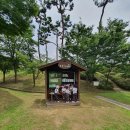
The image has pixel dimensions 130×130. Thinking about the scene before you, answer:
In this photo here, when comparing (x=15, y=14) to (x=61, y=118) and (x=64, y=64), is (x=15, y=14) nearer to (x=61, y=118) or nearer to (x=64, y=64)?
(x=64, y=64)

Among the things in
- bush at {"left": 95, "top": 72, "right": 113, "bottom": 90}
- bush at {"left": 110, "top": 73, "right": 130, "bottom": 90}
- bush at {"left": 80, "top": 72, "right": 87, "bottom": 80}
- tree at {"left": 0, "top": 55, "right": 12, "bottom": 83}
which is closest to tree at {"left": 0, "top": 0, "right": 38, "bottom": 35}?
tree at {"left": 0, "top": 55, "right": 12, "bottom": 83}

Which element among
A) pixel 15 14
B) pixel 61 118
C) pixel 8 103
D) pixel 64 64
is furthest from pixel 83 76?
pixel 61 118

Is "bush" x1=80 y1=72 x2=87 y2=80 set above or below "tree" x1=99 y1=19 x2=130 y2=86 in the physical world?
below

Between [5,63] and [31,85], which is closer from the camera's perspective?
[31,85]

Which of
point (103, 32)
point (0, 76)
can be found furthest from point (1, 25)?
point (0, 76)

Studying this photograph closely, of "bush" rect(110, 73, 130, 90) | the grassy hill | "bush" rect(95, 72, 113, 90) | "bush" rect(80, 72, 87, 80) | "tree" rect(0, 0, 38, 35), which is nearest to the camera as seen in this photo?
"tree" rect(0, 0, 38, 35)

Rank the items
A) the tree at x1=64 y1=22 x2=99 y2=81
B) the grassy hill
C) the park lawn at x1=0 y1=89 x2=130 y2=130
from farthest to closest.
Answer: the grassy hill
the tree at x1=64 y1=22 x2=99 y2=81
the park lawn at x1=0 y1=89 x2=130 y2=130

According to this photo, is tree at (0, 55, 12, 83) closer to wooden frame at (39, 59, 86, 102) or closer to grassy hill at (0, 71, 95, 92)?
grassy hill at (0, 71, 95, 92)

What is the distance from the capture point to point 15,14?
63.4 feet

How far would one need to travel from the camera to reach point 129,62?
27.2m

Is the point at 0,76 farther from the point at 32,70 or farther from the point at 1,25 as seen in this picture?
the point at 1,25

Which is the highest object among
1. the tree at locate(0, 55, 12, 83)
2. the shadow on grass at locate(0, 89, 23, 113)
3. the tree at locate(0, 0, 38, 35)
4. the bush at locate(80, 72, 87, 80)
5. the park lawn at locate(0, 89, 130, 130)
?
the tree at locate(0, 0, 38, 35)

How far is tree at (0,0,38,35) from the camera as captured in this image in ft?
61.3

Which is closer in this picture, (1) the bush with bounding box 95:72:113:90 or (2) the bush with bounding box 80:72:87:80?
(1) the bush with bounding box 95:72:113:90
